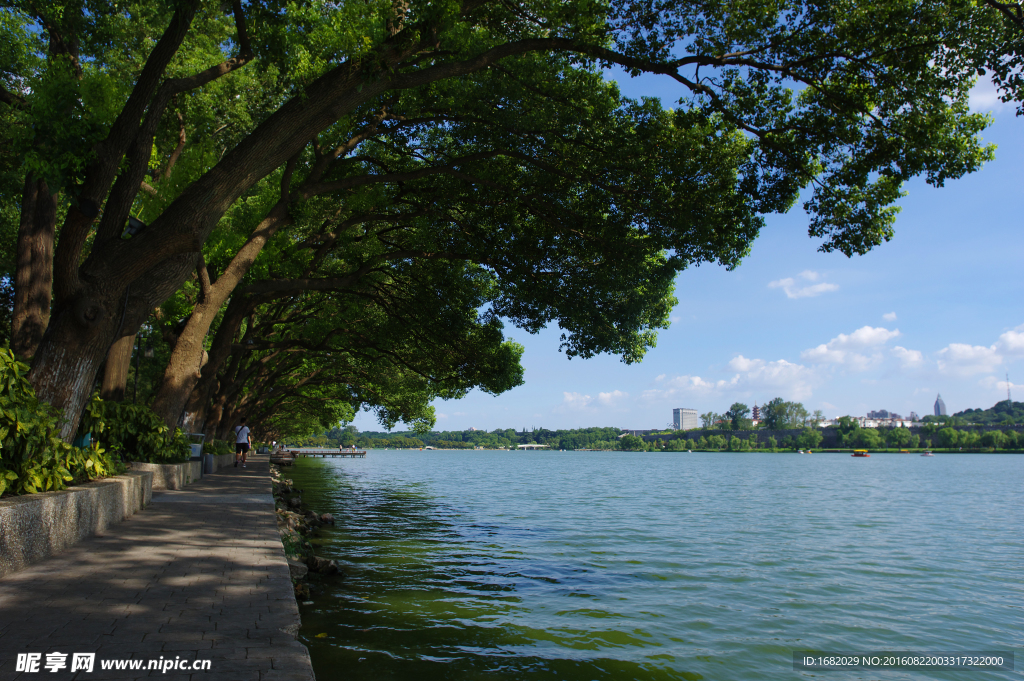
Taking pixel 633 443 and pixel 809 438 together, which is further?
pixel 633 443

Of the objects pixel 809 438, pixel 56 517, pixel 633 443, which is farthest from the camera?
pixel 633 443

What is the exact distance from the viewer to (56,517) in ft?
21.8

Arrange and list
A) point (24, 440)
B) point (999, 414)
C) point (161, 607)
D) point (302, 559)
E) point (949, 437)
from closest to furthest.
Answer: point (161, 607) → point (24, 440) → point (302, 559) → point (949, 437) → point (999, 414)

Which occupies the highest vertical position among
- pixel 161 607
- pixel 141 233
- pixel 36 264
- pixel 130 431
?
pixel 36 264

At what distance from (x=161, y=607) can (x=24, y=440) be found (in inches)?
111

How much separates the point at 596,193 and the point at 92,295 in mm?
8098

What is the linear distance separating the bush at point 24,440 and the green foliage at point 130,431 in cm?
427

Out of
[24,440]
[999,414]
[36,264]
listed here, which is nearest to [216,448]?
[36,264]

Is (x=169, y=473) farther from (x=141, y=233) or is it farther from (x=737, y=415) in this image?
(x=737, y=415)

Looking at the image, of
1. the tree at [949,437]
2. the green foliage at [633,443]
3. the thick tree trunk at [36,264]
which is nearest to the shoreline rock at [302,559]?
the thick tree trunk at [36,264]

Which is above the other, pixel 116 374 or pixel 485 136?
pixel 485 136

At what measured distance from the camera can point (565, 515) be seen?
2364 centimetres

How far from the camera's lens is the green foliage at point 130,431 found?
11.4 m

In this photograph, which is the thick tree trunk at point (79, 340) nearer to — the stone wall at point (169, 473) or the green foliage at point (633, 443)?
the stone wall at point (169, 473)
